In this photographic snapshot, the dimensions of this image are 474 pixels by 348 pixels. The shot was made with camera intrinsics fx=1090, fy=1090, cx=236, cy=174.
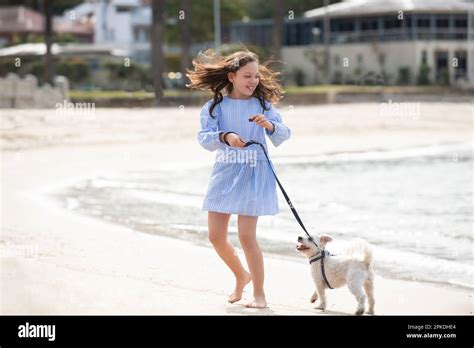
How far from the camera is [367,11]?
2420 inches

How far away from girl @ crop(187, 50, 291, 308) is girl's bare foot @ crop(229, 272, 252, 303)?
0.02 meters

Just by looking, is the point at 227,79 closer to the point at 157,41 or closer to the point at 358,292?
the point at 358,292

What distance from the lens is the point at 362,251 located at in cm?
652

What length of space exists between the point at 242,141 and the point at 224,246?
2.69 feet

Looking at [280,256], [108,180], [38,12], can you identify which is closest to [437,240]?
[280,256]

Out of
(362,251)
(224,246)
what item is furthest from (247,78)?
(362,251)

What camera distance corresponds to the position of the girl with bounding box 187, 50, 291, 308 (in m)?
6.64

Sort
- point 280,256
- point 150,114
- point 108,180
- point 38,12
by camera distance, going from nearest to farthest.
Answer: point 280,256, point 108,180, point 150,114, point 38,12

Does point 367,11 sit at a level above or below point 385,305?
above

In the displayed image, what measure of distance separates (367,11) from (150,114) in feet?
102

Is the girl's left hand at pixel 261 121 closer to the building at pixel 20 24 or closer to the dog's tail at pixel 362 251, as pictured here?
the dog's tail at pixel 362 251

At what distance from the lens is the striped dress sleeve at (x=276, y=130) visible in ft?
21.9
